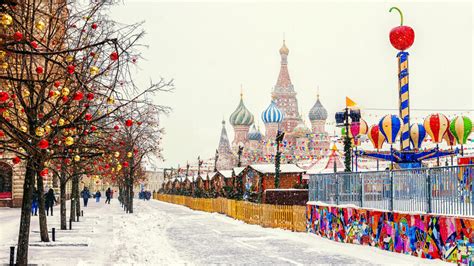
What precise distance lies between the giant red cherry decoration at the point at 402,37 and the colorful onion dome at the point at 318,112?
11174 centimetres

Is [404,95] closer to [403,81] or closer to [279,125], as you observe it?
[403,81]

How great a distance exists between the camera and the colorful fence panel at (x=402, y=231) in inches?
526

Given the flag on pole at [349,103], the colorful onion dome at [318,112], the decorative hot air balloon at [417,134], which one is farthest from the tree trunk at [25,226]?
the colorful onion dome at [318,112]

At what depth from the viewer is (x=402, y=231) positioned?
15.8m

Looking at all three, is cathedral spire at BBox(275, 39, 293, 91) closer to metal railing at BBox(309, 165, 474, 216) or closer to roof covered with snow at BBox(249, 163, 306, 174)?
roof covered with snow at BBox(249, 163, 306, 174)

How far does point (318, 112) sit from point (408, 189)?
127 metres

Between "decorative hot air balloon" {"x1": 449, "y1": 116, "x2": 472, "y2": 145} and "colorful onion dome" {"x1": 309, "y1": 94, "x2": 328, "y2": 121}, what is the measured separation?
361ft

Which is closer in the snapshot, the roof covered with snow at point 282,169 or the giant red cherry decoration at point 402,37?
the giant red cherry decoration at point 402,37

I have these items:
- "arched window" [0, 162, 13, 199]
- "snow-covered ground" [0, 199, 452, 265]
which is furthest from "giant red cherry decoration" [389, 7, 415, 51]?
"arched window" [0, 162, 13, 199]

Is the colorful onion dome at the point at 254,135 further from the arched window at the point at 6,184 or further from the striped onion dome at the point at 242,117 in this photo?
the arched window at the point at 6,184

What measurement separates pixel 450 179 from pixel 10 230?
55.5 ft

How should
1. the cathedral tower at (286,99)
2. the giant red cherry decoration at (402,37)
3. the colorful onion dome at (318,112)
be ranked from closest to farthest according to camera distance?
the giant red cherry decoration at (402,37) < the colorful onion dome at (318,112) < the cathedral tower at (286,99)

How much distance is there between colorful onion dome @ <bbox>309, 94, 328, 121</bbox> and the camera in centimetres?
14162

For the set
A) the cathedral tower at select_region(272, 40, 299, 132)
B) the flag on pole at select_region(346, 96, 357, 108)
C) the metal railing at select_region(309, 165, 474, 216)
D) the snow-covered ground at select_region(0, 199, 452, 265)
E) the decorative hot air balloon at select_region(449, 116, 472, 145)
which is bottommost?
the snow-covered ground at select_region(0, 199, 452, 265)
